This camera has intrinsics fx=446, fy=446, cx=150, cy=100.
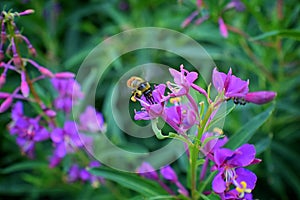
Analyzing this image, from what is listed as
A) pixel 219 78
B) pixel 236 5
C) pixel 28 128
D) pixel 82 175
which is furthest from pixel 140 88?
pixel 236 5

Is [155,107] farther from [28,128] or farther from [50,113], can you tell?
[28,128]

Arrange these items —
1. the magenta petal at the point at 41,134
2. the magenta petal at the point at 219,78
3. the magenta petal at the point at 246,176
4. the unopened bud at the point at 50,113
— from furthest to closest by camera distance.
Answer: the magenta petal at the point at 41,134
the unopened bud at the point at 50,113
the magenta petal at the point at 246,176
the magenta petal at the point at 219,78

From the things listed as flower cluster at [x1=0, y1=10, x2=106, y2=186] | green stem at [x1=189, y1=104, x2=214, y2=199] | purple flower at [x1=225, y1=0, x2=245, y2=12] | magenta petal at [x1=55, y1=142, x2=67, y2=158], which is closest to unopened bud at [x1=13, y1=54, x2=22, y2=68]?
flower cluster at [x1=0, y1=10, x2=106, y2=186]

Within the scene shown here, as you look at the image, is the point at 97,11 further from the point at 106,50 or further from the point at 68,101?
the point at 68,101

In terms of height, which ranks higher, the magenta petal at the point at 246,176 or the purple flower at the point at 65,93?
the purple flower at the point at 65,93

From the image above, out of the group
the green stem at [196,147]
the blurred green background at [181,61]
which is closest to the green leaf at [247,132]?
the green stem at [196,147]

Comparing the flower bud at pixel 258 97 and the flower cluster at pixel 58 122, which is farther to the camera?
the flower cluster at pixel 58 122

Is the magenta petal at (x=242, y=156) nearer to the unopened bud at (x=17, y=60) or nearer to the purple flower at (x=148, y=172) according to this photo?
the purple flower at (x=148, y=172)
